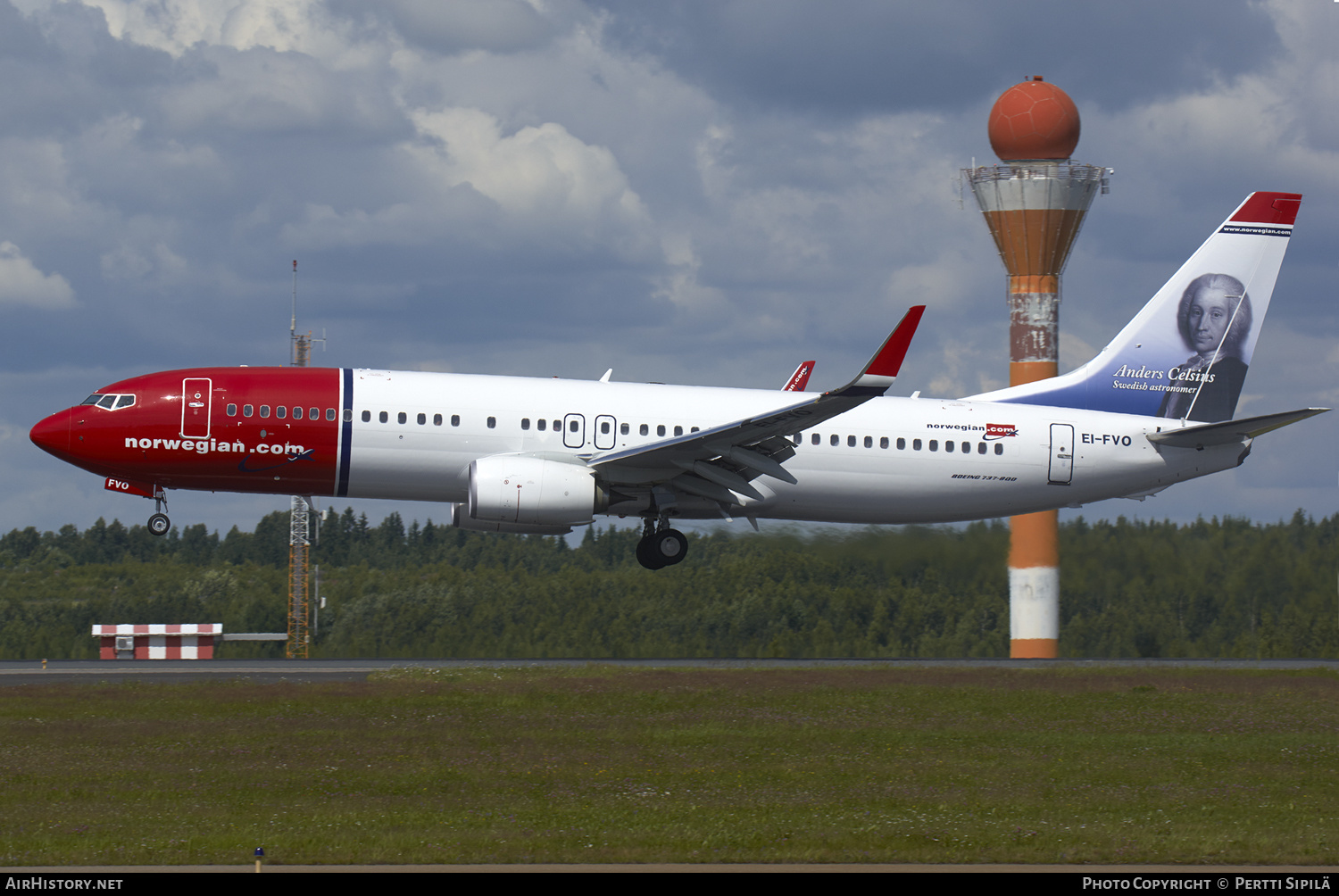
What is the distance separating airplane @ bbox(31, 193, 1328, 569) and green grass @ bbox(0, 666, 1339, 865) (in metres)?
Result: 4.14

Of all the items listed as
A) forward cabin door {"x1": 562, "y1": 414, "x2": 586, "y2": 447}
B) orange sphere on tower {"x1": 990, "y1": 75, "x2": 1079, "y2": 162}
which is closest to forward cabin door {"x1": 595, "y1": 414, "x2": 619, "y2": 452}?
forward cabin door {"x1": 562, "y1": 414, "x2": 586, "y2": 447}

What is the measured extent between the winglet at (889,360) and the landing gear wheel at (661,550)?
712 centimetres

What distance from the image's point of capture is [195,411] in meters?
30.6

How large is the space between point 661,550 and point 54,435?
13.3m

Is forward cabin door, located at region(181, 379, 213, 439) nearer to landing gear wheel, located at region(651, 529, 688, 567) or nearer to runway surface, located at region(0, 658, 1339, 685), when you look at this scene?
runway surface, located at region(0, 658, 1339, 685)

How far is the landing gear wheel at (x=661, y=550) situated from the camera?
110ft

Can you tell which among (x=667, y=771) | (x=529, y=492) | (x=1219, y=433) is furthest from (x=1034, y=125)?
(x=667, y=771)

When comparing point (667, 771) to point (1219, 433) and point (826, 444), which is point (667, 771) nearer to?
point (826, 444)

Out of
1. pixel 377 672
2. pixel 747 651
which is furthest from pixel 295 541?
pixel 377 672

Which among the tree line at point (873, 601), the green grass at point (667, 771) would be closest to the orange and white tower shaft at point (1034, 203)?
the tree line at point (873, 601)

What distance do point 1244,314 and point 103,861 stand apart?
3476 cm

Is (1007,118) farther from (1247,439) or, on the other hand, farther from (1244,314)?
(1247,439)

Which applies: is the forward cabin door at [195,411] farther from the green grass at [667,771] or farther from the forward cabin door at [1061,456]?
the forward cabin door at [1061,456]

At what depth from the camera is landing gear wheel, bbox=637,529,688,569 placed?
110ft
